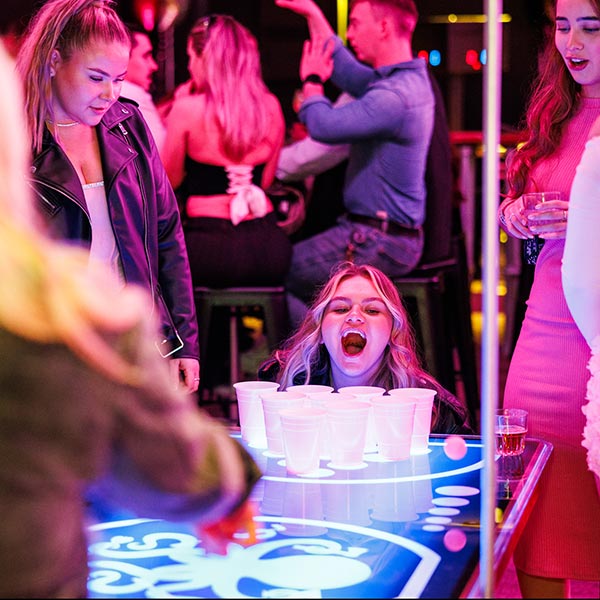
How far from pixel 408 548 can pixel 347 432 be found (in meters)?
0.44

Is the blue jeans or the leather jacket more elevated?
the leather jacket

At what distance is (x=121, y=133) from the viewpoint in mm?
2691

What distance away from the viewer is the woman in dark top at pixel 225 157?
12.7ft

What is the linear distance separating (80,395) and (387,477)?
2.89 feet

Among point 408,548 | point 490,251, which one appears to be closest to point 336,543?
point 408,548

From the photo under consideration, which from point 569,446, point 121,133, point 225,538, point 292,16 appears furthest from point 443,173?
point 225,538

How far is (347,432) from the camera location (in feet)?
5.88

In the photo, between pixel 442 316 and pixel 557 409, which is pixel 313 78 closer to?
pixel 442 316

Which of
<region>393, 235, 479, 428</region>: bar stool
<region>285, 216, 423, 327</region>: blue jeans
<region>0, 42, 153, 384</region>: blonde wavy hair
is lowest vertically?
<region>393, 235, 479, 428</region>: bar stool

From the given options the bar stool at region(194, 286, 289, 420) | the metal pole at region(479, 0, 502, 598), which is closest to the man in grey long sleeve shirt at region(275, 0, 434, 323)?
the bar stool at region(194, 286, 289, 420)

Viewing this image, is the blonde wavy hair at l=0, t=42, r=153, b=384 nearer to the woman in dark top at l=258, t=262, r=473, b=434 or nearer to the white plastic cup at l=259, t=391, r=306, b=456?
the white plastic cup at l=259, t=391, r=306, b=456

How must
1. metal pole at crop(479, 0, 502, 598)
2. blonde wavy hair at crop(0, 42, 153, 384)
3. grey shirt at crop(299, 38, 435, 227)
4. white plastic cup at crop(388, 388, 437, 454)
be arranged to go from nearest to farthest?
blonde wavy hair at crop(0, 42, 153, 384), metal pole at crop(479, 0, 502, 598), white plastic cup at crop(388, 388, 437, 454), grey shirt at crop(299, 38, 435, 227)

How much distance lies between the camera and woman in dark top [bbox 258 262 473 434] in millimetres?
2580

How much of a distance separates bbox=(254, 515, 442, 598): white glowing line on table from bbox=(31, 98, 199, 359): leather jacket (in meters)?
1.16
